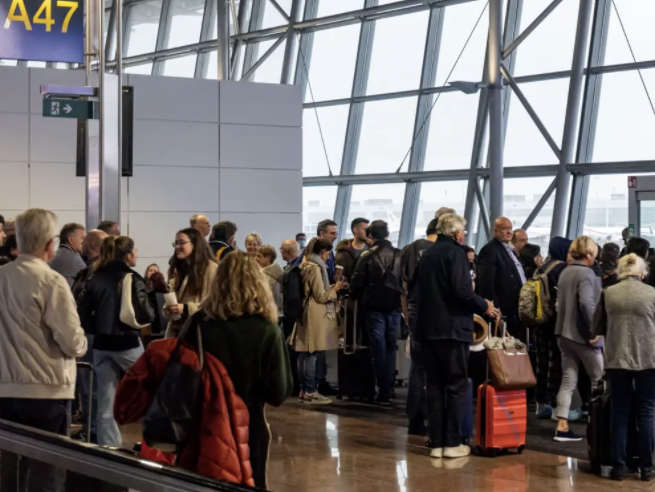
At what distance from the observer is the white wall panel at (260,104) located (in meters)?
15.4

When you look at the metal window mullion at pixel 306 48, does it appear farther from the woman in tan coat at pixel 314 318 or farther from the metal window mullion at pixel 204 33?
the woman in tan coat at pixel 314 318

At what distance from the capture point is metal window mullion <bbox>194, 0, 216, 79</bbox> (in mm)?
24953

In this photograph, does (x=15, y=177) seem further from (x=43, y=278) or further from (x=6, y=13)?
(x=43, y=278)

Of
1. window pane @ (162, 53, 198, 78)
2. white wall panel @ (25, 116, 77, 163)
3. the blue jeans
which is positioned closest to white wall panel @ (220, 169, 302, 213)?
white wall panel @ (25, 116, 77, 163)

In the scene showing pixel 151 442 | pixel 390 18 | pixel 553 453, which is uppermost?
pixel 390 18

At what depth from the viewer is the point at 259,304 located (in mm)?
4273

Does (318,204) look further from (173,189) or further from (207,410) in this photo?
(207,410)

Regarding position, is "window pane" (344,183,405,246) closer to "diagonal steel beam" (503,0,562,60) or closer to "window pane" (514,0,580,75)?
"window pane" (514,0,580,75)

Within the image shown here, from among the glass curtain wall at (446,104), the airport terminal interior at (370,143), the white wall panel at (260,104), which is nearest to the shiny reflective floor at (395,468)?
the airport terminal interior at (370,143)

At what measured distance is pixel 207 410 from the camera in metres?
4.01

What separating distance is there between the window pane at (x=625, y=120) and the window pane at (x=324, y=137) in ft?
19.3

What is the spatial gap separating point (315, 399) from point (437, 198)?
9.62 m

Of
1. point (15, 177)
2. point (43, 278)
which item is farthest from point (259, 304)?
point (15, 177)

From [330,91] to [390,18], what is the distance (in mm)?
2077
